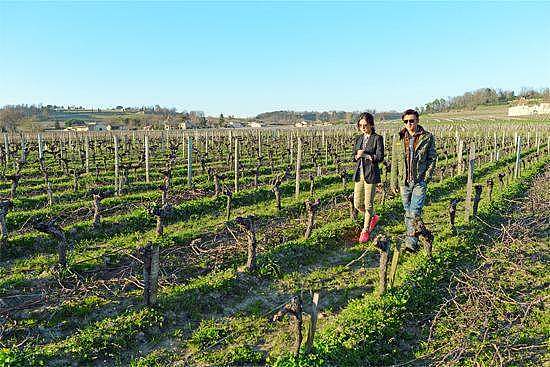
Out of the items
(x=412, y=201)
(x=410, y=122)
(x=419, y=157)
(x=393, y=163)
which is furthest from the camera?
(x=393, y=163)

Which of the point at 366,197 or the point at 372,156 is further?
the point at 366,197

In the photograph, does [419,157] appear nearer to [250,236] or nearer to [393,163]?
[393,163]

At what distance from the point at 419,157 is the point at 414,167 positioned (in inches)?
7.5

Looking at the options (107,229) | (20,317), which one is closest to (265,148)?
(107,229)

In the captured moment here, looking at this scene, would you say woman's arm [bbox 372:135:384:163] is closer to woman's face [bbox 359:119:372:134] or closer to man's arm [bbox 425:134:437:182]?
woman's face [bbox 359:119:372:134]

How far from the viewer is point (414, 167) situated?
6949 mm

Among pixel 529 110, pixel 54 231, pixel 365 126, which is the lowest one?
pixel 54 231

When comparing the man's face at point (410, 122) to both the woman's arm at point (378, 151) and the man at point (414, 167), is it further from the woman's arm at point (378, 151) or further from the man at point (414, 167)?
the woman's arm at point (378, 151)

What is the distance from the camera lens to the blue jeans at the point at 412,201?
7008mm

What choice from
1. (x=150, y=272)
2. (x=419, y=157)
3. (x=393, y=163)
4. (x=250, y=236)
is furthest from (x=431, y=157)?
(x=150, y=272)

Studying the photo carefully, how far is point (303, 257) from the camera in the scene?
7559mm

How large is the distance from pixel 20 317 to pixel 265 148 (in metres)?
23.7

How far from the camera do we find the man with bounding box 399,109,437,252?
6824 mm

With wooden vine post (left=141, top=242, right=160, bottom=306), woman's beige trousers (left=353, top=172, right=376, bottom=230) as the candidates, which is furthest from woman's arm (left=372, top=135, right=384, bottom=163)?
wooden vine post (left=141, top=242, right=160, bottom=306)
